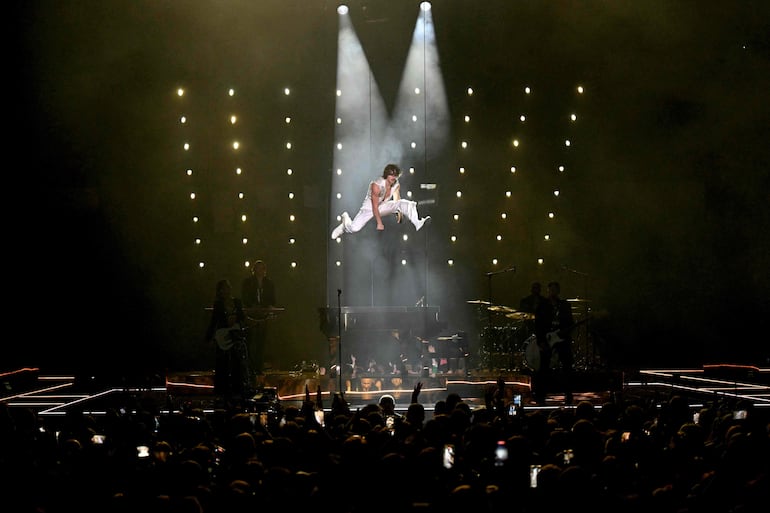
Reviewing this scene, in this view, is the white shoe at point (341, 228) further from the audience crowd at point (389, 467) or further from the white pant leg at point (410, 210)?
the audience crowd at point (389, 467)

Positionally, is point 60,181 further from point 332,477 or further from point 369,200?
point 332,477

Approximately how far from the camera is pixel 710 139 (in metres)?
14.5

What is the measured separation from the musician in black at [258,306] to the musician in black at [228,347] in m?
0.56

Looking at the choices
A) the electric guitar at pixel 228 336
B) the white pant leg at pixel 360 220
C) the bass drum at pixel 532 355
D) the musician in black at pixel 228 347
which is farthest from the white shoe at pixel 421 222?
the electric guitar at pixel 228 336

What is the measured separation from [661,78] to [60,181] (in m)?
10.6

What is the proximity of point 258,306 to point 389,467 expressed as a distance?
7.66 meters

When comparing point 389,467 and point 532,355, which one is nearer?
point 389,467

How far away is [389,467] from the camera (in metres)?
3.89

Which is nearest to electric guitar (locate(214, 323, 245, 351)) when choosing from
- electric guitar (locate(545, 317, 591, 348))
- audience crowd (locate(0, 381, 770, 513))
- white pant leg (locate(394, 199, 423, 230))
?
electric guitar (locate(545, 317, 591, 348))

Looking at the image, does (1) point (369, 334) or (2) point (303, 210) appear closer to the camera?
(1) point (369, 334)

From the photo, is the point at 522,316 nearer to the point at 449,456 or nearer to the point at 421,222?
the point at 421,222

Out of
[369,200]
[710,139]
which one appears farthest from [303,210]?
[710,139]

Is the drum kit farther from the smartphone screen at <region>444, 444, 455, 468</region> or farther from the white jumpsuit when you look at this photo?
the smartphone screen at <region>444, 444, 455, 468</region>

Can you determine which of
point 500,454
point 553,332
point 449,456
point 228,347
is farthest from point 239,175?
point 500,454
